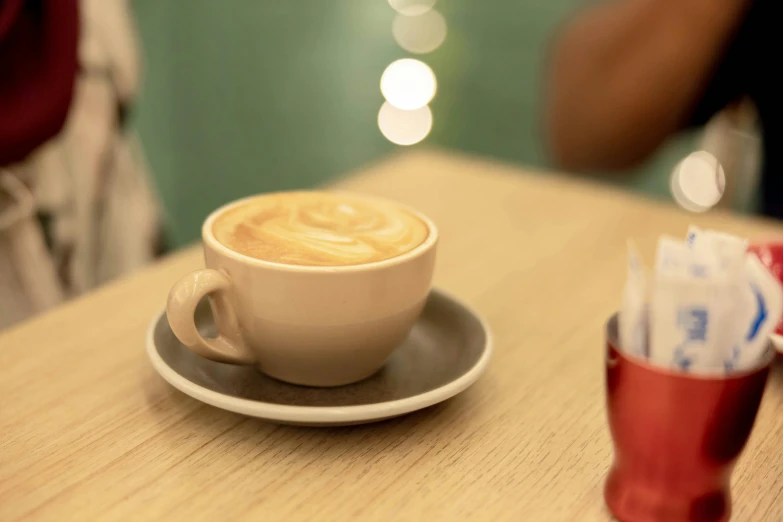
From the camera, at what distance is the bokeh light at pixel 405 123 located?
77.4 inches

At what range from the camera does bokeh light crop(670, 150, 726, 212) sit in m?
1.69

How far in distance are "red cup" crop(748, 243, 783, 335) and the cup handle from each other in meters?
0.41

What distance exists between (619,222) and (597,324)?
0.24 meters

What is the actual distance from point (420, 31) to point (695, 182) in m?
0.73

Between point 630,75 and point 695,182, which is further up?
point 630,75

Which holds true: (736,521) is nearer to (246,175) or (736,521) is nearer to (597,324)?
(597,324)

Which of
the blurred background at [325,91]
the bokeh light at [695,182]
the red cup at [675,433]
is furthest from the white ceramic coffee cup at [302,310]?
the bokeh light at [695,182]

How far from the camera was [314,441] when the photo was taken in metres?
0.43

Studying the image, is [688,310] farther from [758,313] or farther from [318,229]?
[318,229]

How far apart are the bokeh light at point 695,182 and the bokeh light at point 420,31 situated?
2.08 feet

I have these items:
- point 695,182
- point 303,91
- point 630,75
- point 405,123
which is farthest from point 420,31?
point 630,75

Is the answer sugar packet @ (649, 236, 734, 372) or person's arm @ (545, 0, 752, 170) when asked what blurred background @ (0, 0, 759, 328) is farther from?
sugar packet @ (649, 236, 734, 372)

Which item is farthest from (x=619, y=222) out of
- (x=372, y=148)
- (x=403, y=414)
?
(x=372, y=148)

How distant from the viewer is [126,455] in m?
0.41
